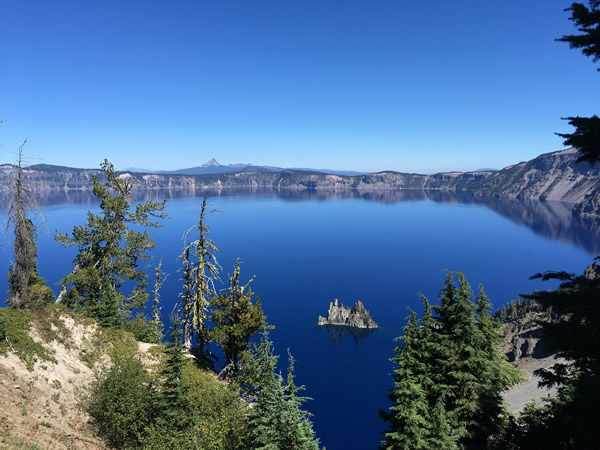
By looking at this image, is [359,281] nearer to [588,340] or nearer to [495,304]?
[495,304]

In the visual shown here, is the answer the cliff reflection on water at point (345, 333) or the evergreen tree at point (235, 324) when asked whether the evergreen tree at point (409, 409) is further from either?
the cliff reflection on water at point (345, 333)

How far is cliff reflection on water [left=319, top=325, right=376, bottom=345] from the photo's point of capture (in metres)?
98.4

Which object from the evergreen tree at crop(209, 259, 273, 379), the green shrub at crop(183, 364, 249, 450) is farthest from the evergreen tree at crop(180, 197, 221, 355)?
the green shrub at crop(183, 364, 249, 450)

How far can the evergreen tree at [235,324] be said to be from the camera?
25.6 meters

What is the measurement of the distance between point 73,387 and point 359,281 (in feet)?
426

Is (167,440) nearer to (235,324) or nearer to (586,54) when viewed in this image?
(235,324)

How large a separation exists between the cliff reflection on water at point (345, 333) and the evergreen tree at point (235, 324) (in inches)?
2962

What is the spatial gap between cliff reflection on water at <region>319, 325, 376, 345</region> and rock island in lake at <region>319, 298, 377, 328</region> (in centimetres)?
154

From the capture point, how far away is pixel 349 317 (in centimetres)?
→ 10638

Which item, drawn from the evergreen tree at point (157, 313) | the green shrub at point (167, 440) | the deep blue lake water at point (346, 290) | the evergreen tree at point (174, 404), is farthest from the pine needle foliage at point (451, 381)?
the evergreen tree at point (157, 313)

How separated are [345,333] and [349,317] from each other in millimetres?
6088

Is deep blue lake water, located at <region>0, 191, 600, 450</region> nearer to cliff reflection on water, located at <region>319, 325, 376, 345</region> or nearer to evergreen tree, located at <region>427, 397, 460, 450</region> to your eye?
cliff reflection on water, located at <region>319, 325, 376, 345</region>

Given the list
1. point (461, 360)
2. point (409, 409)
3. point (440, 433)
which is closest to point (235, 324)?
point (409, 409)

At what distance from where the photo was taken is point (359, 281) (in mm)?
142375
